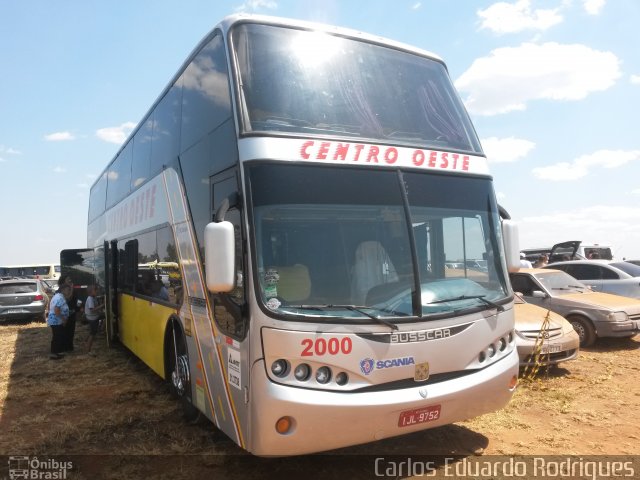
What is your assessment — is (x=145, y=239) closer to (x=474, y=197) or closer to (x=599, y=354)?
(x=474, y=197)

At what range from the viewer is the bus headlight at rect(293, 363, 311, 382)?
3.90 meters

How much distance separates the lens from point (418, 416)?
13.9ft

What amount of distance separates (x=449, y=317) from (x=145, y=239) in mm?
4992

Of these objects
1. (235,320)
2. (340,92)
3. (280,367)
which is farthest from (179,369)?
(340,92)

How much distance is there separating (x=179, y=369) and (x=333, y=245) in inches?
120

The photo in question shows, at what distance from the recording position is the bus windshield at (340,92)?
4500 mm

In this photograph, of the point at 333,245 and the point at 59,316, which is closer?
the point at 333,245

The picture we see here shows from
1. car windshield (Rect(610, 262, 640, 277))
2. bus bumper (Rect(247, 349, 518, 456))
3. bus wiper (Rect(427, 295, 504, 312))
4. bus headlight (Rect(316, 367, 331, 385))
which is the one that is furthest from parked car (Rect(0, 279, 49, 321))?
car windshield (Rect(610, 262, 640, 277))

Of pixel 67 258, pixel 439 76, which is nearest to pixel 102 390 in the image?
pixel 439 76

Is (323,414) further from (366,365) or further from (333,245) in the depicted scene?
(333,245)

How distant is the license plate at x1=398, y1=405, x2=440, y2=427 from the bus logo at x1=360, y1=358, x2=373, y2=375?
1.54ft

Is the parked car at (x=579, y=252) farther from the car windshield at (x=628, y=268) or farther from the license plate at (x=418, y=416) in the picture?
the license plate at (x=418, y=416)

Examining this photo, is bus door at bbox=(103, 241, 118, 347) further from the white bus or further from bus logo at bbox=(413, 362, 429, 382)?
the white bus

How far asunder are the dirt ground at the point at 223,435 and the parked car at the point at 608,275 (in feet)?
15.9
